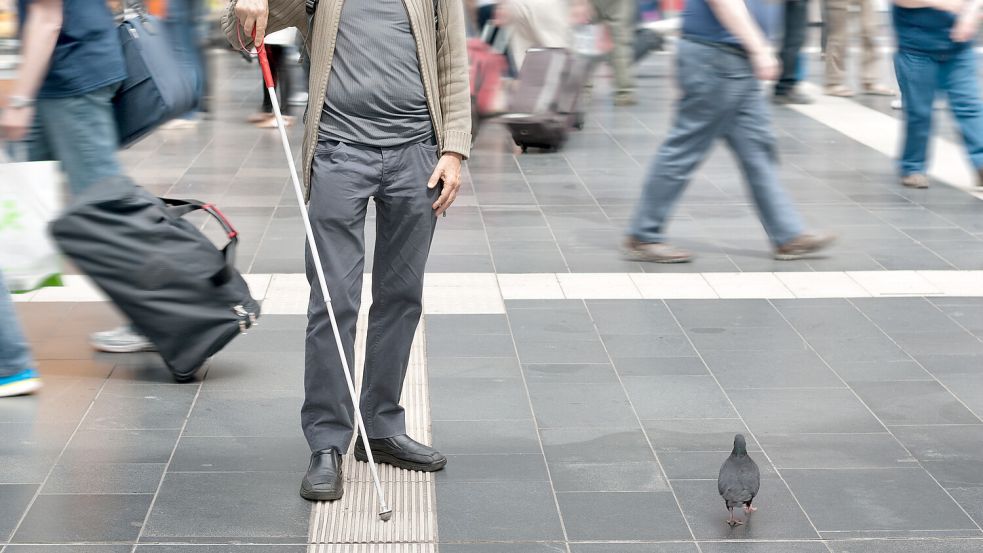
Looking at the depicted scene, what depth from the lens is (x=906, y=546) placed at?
12.9ft

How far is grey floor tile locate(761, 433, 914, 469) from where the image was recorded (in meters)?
4.54

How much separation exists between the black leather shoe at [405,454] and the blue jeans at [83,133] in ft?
6.08

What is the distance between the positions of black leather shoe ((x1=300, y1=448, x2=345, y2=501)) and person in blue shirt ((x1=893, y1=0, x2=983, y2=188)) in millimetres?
5547

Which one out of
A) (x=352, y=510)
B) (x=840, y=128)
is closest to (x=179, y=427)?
(x=352, y=510)

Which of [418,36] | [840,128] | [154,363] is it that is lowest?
[840,128]

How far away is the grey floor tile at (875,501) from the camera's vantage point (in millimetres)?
4066

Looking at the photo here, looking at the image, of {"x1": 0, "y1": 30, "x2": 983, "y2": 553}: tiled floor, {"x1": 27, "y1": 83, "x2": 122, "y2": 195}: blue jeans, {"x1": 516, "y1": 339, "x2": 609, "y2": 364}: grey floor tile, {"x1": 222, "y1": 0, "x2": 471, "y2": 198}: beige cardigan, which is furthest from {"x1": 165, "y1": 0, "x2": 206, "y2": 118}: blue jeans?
{"x1": 222, "y1": 0, "x2": 471, "y2": 198}: beige cardigan

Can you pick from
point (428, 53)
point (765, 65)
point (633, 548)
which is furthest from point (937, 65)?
point (633, 548)

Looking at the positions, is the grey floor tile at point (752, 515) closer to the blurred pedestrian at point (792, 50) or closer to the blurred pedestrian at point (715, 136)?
the blurred pedestrian at point (715, 136)

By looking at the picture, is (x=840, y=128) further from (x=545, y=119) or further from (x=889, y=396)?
(x=889, y=396)

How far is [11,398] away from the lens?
5.13 metres

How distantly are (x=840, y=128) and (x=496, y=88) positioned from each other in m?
2.84

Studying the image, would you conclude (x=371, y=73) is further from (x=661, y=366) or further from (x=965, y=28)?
(x=965, y=28)

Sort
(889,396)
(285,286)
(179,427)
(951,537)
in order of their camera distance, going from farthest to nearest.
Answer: (285,286) < (889,396) < (179,427) < (951,537)
